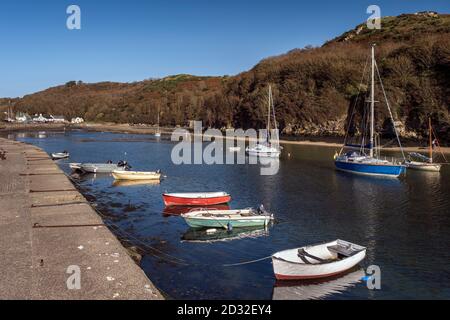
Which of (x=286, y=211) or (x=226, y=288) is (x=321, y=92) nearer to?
(x=286, y=211)

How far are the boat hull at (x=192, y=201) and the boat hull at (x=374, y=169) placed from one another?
2401cm

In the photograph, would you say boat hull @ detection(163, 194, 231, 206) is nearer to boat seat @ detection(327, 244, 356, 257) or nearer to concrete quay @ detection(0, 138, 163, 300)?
concrete quay @ detection(0, 138, 163, 300)

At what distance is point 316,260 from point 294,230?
22.5ft

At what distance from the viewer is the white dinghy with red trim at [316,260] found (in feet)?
56.5

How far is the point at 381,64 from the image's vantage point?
374ft

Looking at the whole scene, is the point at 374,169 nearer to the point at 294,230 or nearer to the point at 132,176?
the point at 294,230

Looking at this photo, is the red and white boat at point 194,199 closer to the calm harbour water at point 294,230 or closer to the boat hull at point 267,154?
the calm harbour water at point 294,230

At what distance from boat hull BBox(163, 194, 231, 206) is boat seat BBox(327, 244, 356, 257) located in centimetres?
1389

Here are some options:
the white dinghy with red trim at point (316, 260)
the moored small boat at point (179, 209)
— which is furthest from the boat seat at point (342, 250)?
the moored small boat at point (179, 209)

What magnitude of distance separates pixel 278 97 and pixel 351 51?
31.5 meters

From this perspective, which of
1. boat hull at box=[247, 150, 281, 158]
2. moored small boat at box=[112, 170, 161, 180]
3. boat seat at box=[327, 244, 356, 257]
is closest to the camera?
boat seat at box=[327, 244, 356, 257]

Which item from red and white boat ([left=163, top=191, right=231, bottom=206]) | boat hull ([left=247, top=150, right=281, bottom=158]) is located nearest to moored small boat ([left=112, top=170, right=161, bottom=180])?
red and white boat ([left=163, top=191, right=231, bottom=206])

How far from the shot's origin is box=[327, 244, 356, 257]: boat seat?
19006 millimetres
